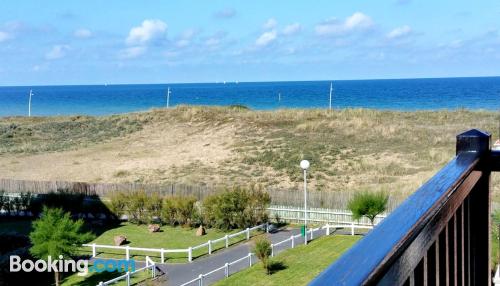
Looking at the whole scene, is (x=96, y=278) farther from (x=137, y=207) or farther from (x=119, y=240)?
(x=137, y=207)

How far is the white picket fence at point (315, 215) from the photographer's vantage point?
27075 millimetres

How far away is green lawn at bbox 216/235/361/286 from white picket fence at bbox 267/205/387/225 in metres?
3.19

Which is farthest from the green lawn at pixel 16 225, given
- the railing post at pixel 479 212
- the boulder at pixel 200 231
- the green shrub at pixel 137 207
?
the railing post at pixel 479 212

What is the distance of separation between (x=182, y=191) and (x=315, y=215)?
280 inches

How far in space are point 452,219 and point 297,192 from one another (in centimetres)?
2595

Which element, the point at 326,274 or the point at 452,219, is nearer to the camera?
the point at 326,274

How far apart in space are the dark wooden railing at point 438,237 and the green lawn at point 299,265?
43.9 feet

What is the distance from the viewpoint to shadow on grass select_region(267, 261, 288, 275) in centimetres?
A: 1927

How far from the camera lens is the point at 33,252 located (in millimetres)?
18562

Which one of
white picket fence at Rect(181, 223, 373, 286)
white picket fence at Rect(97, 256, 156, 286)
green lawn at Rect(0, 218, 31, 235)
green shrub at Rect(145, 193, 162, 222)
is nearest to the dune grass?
white picket fence at Rect(181, 223, 373, 286)

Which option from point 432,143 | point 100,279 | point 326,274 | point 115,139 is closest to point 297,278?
point 100,279

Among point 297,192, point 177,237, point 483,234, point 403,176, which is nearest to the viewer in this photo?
point 483,234

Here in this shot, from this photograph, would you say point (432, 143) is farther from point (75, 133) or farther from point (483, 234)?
point (483, 234)

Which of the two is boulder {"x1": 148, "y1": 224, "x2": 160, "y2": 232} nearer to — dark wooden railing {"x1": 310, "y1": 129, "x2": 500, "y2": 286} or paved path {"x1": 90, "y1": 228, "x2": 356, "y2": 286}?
paved path {"x1": 90, "y1": 228, "x2": 356, "y2": 286}
